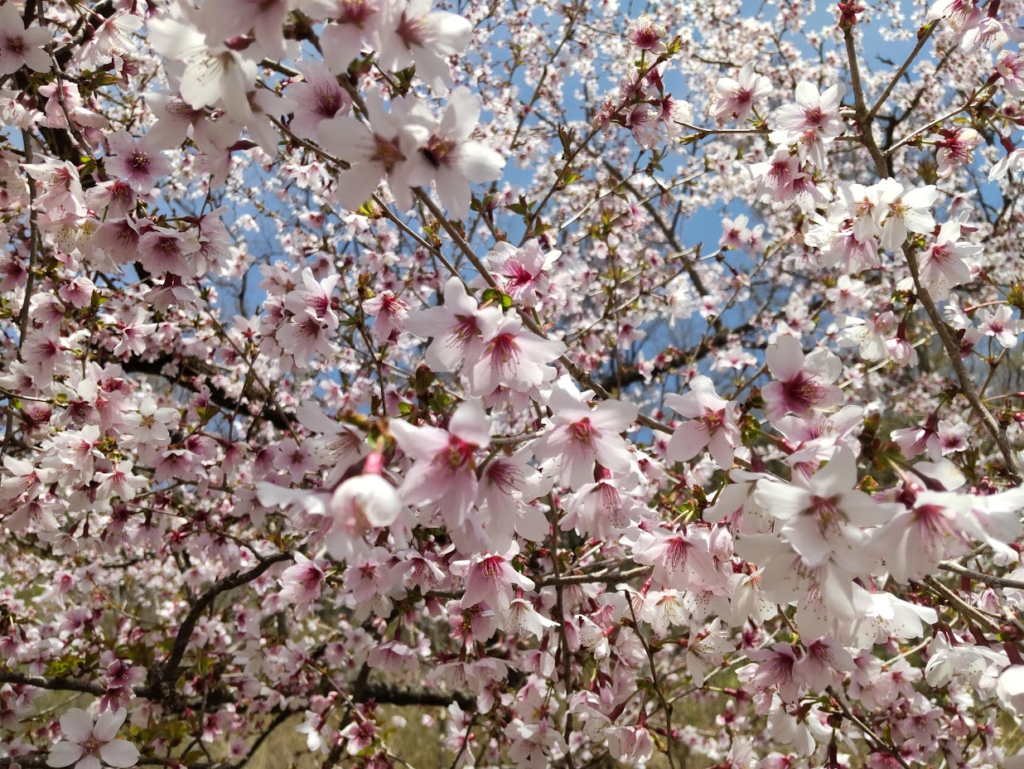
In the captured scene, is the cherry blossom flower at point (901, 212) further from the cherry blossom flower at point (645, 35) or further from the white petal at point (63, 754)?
the white petal at point (63, 754)

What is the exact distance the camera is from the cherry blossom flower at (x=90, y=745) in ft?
5.83

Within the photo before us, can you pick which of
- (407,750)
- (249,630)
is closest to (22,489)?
(249,630)

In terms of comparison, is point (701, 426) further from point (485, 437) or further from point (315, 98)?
point (315, 98)

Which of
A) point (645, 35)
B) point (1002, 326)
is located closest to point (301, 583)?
point (645, 35)

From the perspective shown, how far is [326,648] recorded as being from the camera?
139 inches

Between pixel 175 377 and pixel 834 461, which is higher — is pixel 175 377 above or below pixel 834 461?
above

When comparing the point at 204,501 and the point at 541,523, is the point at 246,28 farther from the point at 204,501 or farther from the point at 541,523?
the point at 204,501

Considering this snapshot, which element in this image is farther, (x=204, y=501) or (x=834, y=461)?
(x=204, y=501)

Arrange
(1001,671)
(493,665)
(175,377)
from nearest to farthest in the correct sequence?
(1001,671) < (493,665) < (175,377)

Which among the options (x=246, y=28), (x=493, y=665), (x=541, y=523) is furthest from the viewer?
(x=493, y=665)

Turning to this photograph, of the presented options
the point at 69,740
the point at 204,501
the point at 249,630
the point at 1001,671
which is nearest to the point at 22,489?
the point at 69,740

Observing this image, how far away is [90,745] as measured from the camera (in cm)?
184

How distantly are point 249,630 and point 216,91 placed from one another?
10.6 ft

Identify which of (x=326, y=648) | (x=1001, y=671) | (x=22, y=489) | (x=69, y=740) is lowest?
(x=1001, y=671)
